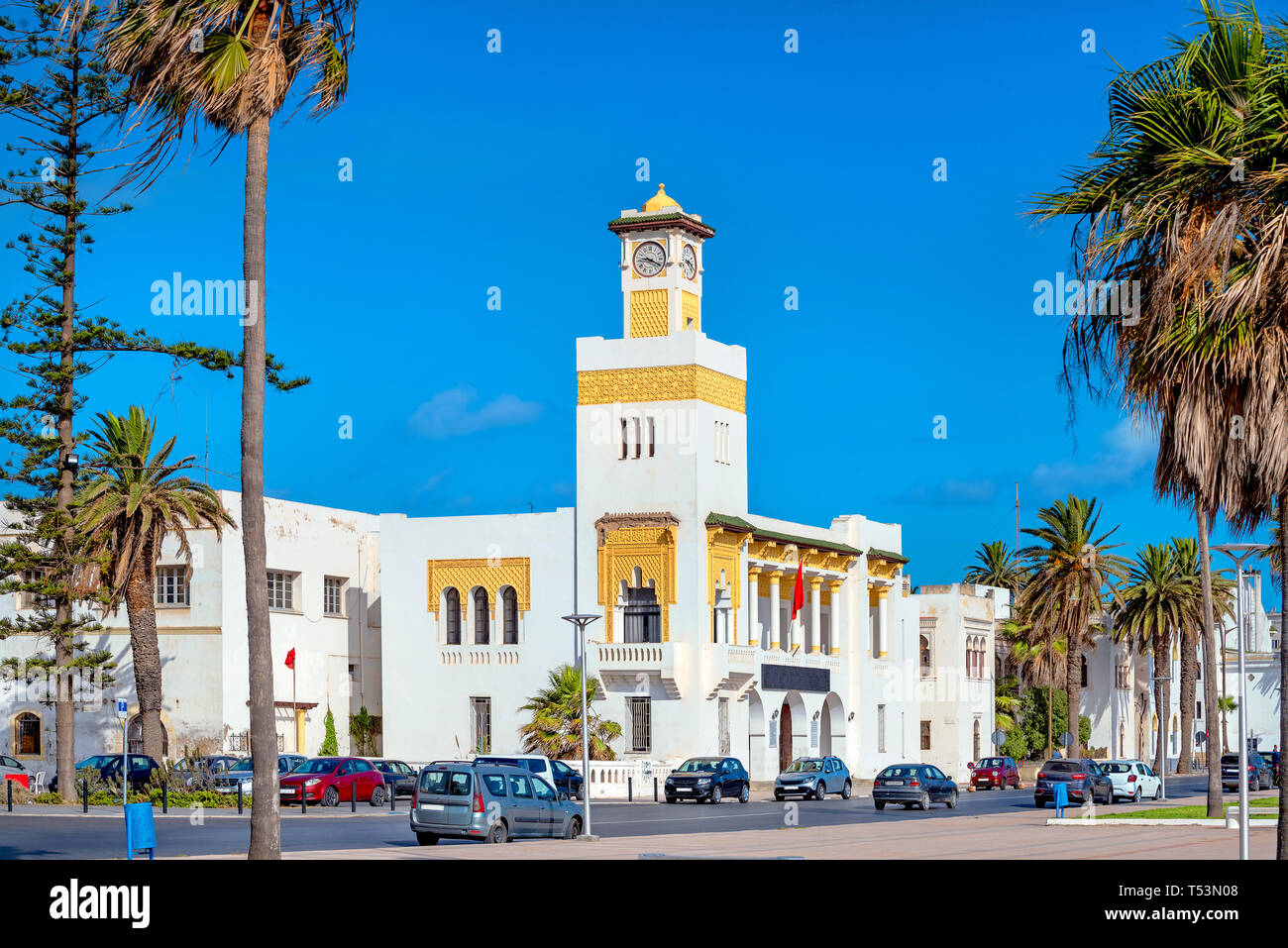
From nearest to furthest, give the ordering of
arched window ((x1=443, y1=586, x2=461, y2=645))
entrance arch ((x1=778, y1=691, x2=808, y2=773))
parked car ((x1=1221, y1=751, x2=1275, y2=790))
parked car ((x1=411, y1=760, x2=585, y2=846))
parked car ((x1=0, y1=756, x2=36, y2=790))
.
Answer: parked car ((x1=411, y1=760, x2=585, y2=846))
parked car ((x1=0, y1=756, x2=36, y2=790))
arched window ((x1=443, y1=586, x2=461, y2=645))
parked car ((x1=1221, y1=751, x2=1275, y2=790))
entrance arch ((x1=778, y1=691, x2=808, y2=773))

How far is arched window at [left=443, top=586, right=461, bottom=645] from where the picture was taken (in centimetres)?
6475

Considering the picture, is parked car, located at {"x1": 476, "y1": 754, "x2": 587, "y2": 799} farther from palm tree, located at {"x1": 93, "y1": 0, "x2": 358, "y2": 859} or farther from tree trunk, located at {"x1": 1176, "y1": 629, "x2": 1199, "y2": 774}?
tree trunk, located at {"x1": 1176, "y1": 629, "x2": 1199, "y2": 774}

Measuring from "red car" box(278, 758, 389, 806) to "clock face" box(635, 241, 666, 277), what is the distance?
23.1 meters

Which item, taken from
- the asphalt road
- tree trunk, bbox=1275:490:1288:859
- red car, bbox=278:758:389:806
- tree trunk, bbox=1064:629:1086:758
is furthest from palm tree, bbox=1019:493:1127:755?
tree trunk, bbox=1275:490:1288:859

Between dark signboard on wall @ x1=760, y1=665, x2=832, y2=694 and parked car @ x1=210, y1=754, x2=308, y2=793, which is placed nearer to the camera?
parked car @ x1=210, y1=754, x2=308, y2=793

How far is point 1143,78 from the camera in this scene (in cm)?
2017

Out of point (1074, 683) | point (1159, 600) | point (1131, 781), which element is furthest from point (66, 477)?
point (1159, 600)

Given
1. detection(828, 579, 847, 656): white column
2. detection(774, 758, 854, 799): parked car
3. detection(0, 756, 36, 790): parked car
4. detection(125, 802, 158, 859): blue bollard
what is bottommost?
detection(774, 758, 854, 799): parked car

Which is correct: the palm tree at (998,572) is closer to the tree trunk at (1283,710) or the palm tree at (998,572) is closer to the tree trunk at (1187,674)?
the tree trunk at (1187,674)

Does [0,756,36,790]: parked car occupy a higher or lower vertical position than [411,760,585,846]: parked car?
lower

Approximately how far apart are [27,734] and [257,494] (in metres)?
41.2

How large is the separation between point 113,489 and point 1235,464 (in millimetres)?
35673
